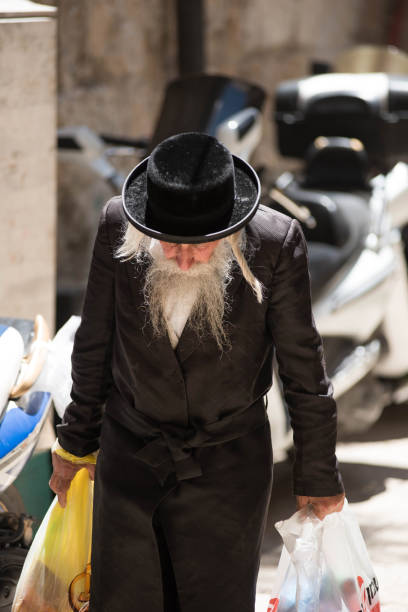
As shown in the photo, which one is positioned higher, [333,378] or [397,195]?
[397,195]

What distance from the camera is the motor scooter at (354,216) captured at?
4695mm

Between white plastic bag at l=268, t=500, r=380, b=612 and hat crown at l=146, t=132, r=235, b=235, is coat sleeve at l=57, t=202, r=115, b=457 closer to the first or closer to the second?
hat crown at l=146, t=132, r=235, b=235

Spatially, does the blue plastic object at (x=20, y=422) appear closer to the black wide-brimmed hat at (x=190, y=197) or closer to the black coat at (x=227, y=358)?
the black coat at (x=227, y=358)

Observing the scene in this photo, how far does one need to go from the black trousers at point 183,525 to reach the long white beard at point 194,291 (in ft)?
1.04

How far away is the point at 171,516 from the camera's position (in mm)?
2461

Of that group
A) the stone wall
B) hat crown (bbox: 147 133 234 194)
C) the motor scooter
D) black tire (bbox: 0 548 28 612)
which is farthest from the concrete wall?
the stone wall

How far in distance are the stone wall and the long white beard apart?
15.0 ft

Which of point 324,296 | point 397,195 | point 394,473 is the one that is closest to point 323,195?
point 397,195

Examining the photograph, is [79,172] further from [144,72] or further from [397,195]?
[397,195]

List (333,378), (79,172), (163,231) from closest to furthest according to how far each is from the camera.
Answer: (163,231) < (333,378) < (79,172)

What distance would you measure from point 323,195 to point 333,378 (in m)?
1.14

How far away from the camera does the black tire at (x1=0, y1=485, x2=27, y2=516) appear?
3165 mm

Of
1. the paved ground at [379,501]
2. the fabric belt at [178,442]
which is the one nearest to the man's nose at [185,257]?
the fabric belt at [178,442]

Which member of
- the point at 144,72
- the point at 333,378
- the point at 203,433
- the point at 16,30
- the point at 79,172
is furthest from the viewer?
the point at 144,72
